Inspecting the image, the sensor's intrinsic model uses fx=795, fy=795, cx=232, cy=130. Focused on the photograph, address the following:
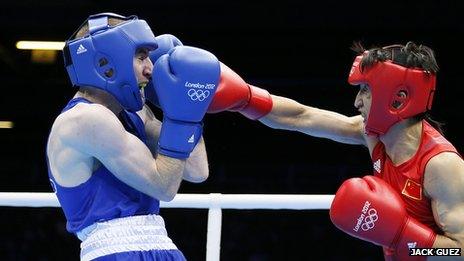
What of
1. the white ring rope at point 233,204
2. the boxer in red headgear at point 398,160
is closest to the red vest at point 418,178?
the boxer in red headgear at point 398,160

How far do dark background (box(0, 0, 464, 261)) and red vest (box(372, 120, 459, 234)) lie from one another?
3.68 meters

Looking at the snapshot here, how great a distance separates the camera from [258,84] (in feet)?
22.8

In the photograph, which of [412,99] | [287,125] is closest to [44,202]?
[287,125]

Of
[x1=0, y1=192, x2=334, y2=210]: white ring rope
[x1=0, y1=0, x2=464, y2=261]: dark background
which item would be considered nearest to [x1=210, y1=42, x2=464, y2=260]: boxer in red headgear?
[x1=0, y1=192, x2=334, y2=210]: white ring rope

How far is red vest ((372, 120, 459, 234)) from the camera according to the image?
2.22 metres

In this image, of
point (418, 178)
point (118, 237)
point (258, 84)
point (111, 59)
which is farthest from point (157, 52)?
point (258, 84)

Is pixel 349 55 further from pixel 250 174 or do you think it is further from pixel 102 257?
pixel 102 257

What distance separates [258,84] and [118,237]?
16.8 feet

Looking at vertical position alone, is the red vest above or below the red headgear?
below

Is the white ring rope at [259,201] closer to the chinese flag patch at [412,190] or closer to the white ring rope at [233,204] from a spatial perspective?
the white ring rope at [233,204]

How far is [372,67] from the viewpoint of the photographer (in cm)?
228

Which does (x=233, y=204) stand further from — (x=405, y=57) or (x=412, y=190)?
(x=405, y=57)

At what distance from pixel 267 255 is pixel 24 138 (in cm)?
273

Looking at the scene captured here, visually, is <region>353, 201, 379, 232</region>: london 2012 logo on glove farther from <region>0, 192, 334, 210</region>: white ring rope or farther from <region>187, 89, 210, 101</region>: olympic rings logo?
<region>187, 89, 210, 101</region>: olympic rings logo
